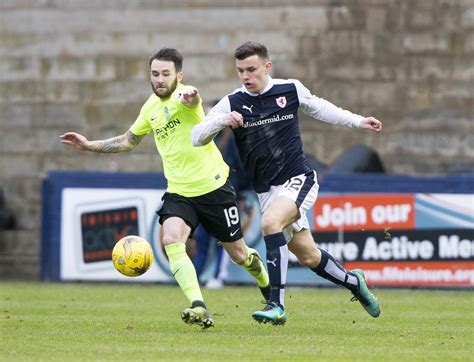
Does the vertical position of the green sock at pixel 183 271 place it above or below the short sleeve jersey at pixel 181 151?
below

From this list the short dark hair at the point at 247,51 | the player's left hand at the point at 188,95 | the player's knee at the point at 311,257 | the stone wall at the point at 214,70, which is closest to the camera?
the player's left hand at the point at 188,95

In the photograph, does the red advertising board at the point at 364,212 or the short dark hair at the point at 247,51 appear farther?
the red advertising board at the point at 364,212

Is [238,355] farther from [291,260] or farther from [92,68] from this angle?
[92,68]

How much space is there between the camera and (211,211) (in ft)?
32.2

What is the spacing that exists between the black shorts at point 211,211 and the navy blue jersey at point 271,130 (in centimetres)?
47

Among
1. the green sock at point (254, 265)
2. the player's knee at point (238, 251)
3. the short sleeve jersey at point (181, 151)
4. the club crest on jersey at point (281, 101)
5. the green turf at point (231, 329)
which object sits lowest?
the green turf at point (231, 329)

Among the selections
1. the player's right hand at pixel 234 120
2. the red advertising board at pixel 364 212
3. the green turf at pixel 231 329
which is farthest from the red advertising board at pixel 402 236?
the player's right hand at pixel 234 120

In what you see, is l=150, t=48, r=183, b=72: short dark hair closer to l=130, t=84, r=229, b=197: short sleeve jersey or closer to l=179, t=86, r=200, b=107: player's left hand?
l=130, t=84, r=229, b=197: short sleeve jersey

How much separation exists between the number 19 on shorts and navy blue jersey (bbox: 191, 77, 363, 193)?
47 cm

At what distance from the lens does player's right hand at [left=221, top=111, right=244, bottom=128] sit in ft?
28.8

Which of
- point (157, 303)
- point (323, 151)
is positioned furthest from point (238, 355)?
point (323, 151)

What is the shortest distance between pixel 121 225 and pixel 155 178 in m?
0.78

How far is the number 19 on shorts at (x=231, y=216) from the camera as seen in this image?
9.86 m

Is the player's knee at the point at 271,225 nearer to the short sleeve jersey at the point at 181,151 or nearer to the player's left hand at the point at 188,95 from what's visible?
the short sleeve jersey at the point at 181,151
